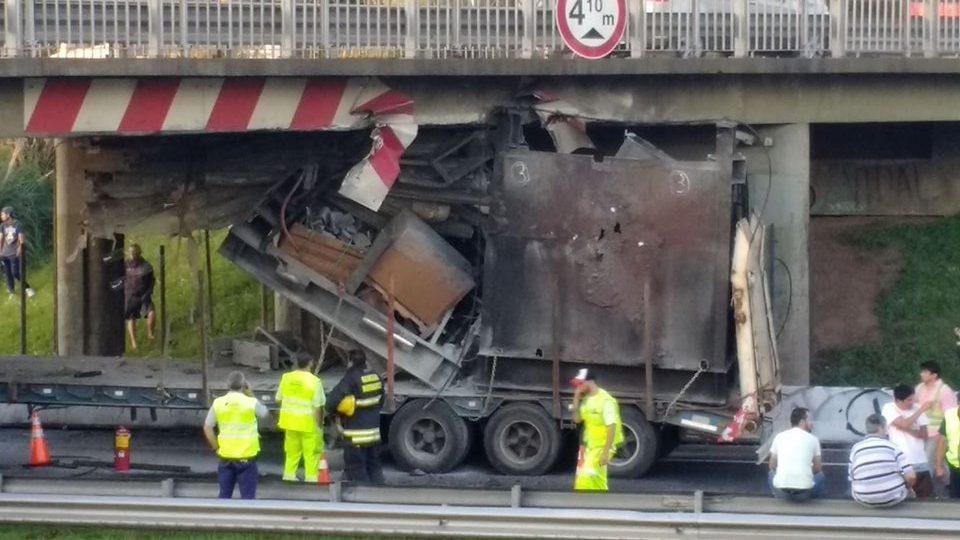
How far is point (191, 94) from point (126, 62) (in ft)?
2.34

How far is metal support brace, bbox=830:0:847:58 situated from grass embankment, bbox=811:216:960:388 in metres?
4.09

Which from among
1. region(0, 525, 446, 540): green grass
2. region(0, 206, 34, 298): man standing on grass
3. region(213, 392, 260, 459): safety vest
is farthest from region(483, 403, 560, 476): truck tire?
region(0, 206, 34, 298): man standing on grass

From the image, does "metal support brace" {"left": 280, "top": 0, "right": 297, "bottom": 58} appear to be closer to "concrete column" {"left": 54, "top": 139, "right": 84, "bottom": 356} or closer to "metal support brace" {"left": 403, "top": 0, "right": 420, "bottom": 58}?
"metal support brace" {"left": 403, "top": 0, "right": 420, "bottom": 58}

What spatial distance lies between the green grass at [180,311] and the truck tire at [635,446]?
8455 mm

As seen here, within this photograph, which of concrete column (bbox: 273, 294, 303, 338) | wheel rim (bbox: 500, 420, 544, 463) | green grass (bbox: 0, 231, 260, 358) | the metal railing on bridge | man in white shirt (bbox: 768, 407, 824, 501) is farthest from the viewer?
green grass (bbox: 0, 231, 260, 358)

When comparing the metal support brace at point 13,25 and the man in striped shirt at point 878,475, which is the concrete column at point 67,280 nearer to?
the metal support brace at point 13,25

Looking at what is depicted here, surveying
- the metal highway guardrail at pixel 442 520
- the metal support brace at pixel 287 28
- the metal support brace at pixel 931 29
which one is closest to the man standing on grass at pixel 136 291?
the metal support brace at pixel 287 28

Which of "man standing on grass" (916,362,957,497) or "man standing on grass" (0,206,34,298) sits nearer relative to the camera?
"man standing on grass" (916,362,957,497)

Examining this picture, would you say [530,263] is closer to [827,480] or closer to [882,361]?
[827,480]

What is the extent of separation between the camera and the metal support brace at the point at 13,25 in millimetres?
15562

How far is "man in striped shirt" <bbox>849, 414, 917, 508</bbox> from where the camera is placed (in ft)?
38.7

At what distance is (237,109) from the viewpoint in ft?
54.0

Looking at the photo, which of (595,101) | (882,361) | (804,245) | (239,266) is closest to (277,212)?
(239,266)

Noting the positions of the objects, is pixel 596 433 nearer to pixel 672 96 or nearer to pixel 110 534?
pixel 110 534
